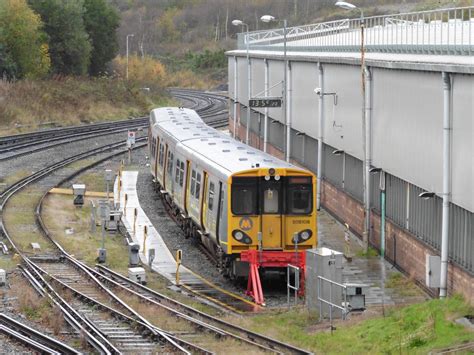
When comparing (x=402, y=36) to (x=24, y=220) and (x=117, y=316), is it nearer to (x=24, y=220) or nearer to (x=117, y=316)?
(x=117, y=316)

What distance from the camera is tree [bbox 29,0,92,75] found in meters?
77.7

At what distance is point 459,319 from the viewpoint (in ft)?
55.9

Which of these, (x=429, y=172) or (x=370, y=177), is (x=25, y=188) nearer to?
(x=370, y=177)

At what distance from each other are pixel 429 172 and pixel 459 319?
5.08m

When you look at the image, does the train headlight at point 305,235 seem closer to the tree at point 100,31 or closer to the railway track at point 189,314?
the railway track at point 189,314

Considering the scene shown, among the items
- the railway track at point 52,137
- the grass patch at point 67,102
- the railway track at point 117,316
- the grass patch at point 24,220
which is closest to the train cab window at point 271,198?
the railway track at point 117,316

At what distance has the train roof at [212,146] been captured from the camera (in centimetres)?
2380

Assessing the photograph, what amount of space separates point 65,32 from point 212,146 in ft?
173

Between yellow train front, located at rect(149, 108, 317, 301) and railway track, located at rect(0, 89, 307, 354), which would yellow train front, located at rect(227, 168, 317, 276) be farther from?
railway track, located at rect(0, 89, 307, 354)

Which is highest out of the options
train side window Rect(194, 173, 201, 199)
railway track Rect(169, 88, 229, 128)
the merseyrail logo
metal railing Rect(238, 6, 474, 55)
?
metal railing Rect(238, 6, 474, 55)

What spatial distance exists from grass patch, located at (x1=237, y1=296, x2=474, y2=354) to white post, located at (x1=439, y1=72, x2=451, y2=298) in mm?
1506

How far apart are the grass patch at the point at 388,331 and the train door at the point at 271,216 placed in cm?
349

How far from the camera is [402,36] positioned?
87.0 ft

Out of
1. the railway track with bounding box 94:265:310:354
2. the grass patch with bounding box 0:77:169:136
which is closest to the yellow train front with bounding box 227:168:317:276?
the railway track with bounding box 94:265:310:354
